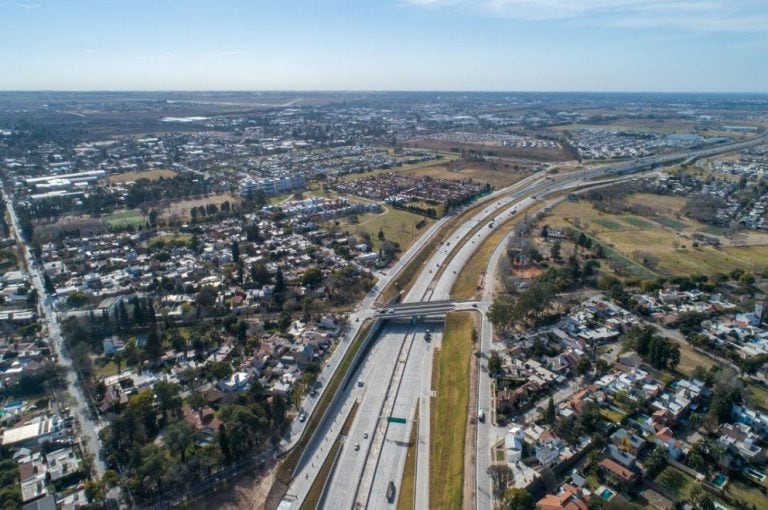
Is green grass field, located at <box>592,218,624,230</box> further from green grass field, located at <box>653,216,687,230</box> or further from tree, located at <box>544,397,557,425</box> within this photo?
tree, located at <box>544,397,557,425</box>

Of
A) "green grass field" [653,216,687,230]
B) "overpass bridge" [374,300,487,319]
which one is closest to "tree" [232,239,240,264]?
"overpass bridge" [374,300,487,319]

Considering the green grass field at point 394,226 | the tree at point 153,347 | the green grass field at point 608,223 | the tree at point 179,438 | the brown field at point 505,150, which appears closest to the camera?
the tree at point 179,438

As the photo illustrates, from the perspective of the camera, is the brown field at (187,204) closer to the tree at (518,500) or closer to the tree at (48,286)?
the tree at (48,286)

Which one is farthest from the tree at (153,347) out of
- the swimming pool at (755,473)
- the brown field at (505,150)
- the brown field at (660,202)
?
the brown field at (505,150)

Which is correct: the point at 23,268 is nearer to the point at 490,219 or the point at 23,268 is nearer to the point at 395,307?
the point at 395,307

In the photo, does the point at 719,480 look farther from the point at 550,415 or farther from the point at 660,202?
the point at 660,202

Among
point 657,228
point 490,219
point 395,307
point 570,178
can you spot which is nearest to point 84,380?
point 395,307
